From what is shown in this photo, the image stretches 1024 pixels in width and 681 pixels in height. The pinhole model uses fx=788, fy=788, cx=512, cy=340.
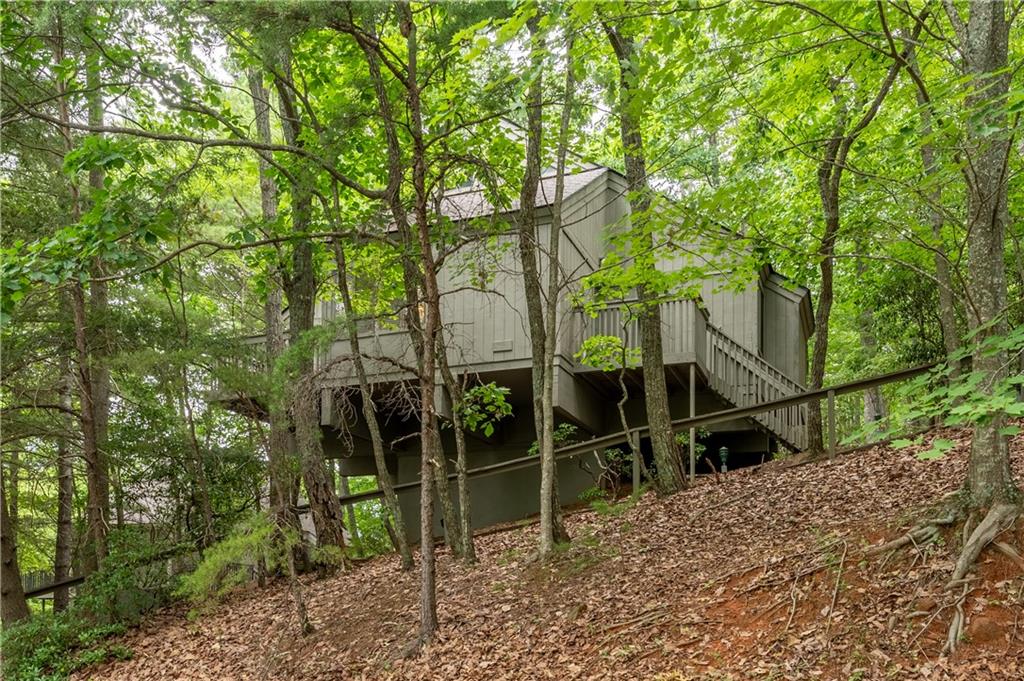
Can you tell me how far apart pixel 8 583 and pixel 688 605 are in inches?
378

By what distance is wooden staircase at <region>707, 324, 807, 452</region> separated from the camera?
1345 cm

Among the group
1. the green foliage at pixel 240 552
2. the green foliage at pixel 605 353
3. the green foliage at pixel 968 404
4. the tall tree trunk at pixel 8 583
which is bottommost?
the tall tree trunk at pixel 8 583

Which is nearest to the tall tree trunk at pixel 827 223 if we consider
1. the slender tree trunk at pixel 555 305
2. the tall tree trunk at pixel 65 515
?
the slender tree trunk at pixel 555 305

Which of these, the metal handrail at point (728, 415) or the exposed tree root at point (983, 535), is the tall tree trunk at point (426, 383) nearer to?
the metal handrail at point (728, 415)

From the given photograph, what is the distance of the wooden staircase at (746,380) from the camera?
44.1 ft

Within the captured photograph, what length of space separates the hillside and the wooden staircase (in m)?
2.51

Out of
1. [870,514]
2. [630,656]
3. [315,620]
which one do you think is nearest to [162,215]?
[315,620]

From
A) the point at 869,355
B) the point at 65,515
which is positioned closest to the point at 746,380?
the point at 869,355

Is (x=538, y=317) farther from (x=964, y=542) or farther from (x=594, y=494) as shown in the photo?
(x=964, y=542)

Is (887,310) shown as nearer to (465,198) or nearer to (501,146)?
(501,146)

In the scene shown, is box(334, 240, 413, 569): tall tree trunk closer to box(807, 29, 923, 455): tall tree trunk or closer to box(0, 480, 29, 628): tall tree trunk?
box(0, 480, 29, 628): tall tree trunk

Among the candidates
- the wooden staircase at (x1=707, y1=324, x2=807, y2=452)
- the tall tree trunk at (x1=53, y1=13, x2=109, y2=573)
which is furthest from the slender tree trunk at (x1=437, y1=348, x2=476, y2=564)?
the wooden staircase at (x1=707, y1=324, x2=807, y2=452)

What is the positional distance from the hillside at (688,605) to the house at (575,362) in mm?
2679

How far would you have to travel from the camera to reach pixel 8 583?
1105 centimetres
